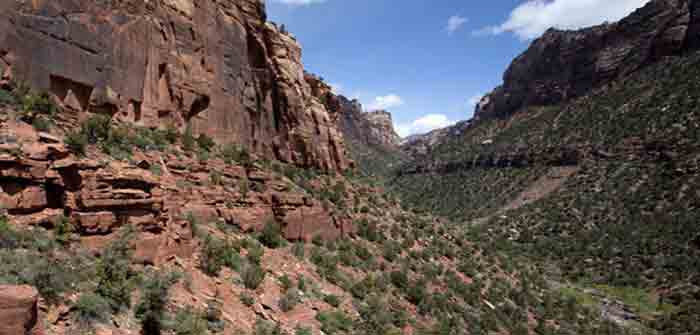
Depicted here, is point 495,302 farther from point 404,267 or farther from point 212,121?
point 212,121

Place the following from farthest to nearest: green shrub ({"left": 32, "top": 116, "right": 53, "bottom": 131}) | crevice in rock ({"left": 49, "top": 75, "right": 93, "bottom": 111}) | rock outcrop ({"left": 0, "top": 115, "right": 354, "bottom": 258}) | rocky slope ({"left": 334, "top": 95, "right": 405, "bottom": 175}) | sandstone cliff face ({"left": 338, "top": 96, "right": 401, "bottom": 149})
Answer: sandstone cliff face ({"left": 338, "top": 96, "right": 401, "bottom": 149})
rocky slope ({"left": 334, "top": 95, "right": 405, "bottom": 175})
crevice in rock ({"left": 49, "top": 75, "right": 93, "bottom": 111})
green shrub ({"left": 32, "top": 116, "right": 53, "bottom": 131})
rock outcrop ({"left": 0, "top": 115, "right": 354, "bottom": 258})

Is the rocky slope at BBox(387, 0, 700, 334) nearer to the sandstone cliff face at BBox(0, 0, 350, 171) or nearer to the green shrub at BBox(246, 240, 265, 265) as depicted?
the sandstone cliff face at BBox(0, 0, 350, 171)

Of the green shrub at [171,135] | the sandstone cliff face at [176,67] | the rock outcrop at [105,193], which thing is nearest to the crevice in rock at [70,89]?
the sandstone cliff face at [176,67]

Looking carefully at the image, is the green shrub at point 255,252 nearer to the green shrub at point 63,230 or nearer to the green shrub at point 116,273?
the green shrub at point 116,273

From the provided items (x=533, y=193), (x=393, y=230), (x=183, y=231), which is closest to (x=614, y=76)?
→ (x=533, y=193)

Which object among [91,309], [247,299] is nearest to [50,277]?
[91,309]

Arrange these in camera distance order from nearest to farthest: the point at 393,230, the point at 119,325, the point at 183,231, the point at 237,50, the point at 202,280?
the point at 119,325
the point at 202,280
the point at 183,231
the point at 237,50
the point at 393,230

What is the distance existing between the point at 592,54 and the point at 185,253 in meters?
92.8

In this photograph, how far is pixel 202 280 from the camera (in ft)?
32.9

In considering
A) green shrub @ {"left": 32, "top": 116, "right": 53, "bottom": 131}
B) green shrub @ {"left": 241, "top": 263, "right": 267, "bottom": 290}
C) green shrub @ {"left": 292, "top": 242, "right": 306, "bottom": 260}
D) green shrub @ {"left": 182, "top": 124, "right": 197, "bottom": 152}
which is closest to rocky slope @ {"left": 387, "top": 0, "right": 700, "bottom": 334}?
green shrub @ {"left": 292, "top": 242, "right": 306, "bottom": 260}

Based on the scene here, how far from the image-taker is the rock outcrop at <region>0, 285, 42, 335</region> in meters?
5.20

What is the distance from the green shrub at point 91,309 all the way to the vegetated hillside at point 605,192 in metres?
27.3

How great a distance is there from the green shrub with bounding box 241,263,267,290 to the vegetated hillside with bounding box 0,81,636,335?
0.13 ft

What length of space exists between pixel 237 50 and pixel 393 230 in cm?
1383
